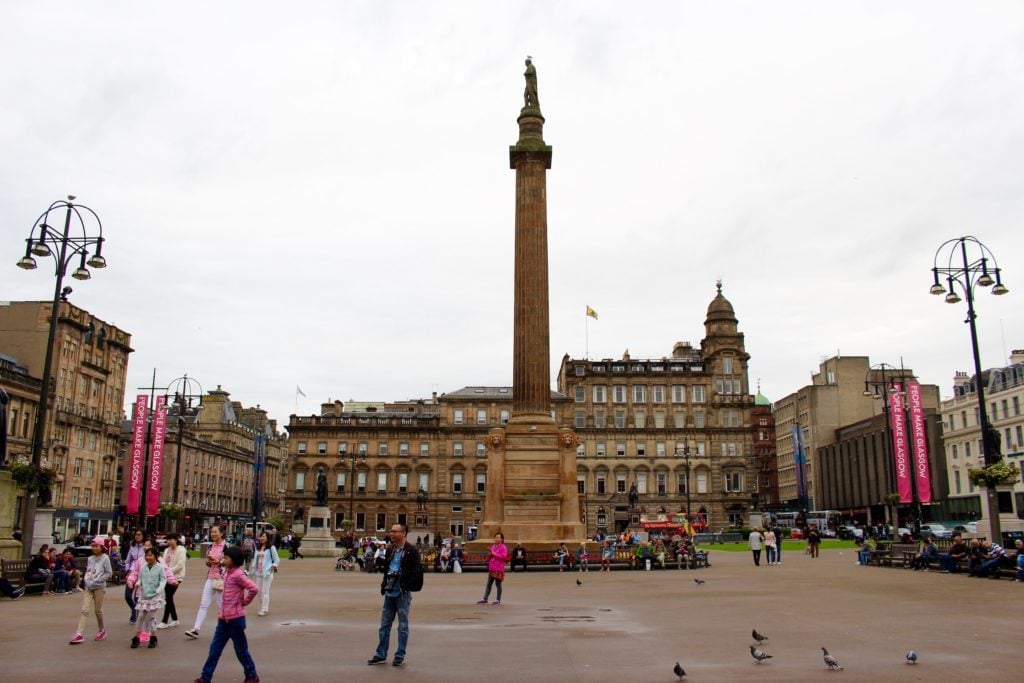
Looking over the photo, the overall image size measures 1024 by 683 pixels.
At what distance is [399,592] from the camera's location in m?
11.6

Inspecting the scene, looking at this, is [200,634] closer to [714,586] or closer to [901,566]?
[714,586]

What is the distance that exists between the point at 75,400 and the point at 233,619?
63656 millimetres

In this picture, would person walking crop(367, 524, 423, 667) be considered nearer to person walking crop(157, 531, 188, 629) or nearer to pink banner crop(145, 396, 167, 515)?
person walking crop(157, 531, 188, 629)

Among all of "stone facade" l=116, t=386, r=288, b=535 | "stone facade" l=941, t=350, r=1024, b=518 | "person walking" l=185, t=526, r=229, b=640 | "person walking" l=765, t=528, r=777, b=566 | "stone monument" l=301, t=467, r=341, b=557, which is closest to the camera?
"person walking" l=185, t=526, r=229, b=640

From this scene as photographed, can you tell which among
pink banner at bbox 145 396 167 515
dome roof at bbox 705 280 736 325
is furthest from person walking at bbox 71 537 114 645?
dome roof at bbox 705 280 736 325

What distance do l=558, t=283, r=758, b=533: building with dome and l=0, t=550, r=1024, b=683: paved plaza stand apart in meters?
74.2

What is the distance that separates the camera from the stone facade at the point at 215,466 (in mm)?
85750

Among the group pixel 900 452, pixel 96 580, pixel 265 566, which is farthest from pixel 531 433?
pixel 900 452

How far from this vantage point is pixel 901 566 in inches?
1281

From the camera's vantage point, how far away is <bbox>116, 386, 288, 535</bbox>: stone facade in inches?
3376

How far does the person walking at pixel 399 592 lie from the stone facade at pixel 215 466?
67.3 meters

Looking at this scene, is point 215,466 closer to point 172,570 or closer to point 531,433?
point 531,433

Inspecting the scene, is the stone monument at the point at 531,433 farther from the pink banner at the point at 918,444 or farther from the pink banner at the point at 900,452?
the pink banner at the point at 918,444

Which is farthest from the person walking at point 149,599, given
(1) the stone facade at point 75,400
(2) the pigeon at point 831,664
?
(1) the stone facade at point 75,400
